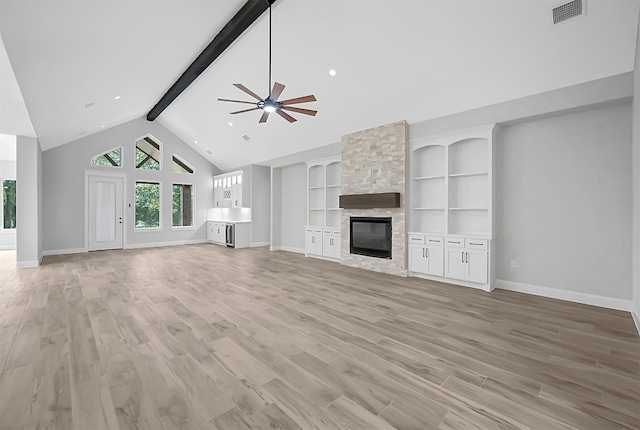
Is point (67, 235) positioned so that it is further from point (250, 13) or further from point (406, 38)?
point (406, 38)

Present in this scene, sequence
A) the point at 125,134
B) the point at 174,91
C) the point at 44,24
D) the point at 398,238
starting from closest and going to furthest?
the point at 44,24
the point at 398,238
the point at 174,91
the point at 125,134

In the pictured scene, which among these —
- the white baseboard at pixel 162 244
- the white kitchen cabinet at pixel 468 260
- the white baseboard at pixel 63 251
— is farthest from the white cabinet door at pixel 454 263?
the white baseboard at pixel 63 251

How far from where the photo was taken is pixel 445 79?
181 inches

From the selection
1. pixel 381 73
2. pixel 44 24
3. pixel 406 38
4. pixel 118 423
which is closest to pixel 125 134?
pixel 44 24

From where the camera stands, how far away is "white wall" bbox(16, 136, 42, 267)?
20.4 feet

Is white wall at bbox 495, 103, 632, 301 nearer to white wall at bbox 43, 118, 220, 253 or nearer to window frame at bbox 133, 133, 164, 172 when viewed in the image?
white wall at bbox 43, 118, 220, 253

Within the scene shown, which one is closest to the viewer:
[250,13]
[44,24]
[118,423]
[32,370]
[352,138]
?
[118,423]

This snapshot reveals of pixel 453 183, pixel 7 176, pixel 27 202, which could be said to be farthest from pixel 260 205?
pixel 7 176

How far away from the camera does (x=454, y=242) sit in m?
4.96

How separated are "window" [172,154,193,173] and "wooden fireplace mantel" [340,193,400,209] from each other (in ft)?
22.8

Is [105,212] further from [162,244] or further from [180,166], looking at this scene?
[180,166]

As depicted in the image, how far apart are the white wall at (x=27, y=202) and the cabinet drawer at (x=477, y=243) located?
883cm

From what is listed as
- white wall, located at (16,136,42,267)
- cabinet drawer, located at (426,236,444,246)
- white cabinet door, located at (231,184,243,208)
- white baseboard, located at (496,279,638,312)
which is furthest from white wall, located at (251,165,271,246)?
white baseboard, located at (496,279,638,312)

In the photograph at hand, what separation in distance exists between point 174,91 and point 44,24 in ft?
14.5
